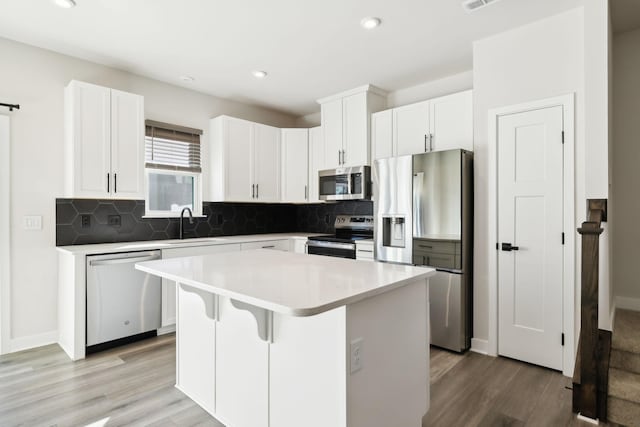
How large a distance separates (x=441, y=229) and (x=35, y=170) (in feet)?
11.9

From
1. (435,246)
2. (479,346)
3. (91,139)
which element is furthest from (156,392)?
(479,346)

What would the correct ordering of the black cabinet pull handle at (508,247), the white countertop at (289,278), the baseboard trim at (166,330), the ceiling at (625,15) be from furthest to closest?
1. the baseboard trim at (166,330)
2. the black cabinet pull handle at (508,247)
3. the ceiling at (625,15)
4. the white countertop at (289,278)

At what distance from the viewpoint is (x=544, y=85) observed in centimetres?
270

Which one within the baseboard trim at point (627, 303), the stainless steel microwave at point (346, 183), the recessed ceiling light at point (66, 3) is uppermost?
the recessed ceiling light at point (66, 3)

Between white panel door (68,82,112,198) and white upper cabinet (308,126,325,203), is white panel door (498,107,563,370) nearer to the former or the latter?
white upper cabinet (308,126,325,203)

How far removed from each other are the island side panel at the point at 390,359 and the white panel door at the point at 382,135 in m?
2.26

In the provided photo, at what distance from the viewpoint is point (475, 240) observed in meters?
3.07

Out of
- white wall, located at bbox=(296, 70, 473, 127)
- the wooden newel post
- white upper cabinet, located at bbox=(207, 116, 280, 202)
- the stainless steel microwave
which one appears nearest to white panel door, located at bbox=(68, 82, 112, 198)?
white upper cabinet, located at bbox=(207, 116, 280, 202)

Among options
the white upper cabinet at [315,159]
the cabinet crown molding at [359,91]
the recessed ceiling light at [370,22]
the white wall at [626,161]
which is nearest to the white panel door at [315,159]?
the white upper cabinet at [315,159]

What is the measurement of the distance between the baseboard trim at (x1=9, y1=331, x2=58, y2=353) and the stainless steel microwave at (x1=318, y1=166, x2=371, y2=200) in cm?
309

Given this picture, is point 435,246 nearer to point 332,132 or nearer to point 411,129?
point 411,129

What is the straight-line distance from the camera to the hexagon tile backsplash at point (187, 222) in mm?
3338

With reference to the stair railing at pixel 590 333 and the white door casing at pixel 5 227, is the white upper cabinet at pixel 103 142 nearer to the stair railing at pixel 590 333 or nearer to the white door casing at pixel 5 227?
the white door casing at pixel 5 227

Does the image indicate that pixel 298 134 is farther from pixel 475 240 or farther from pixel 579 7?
pixel 579 7
